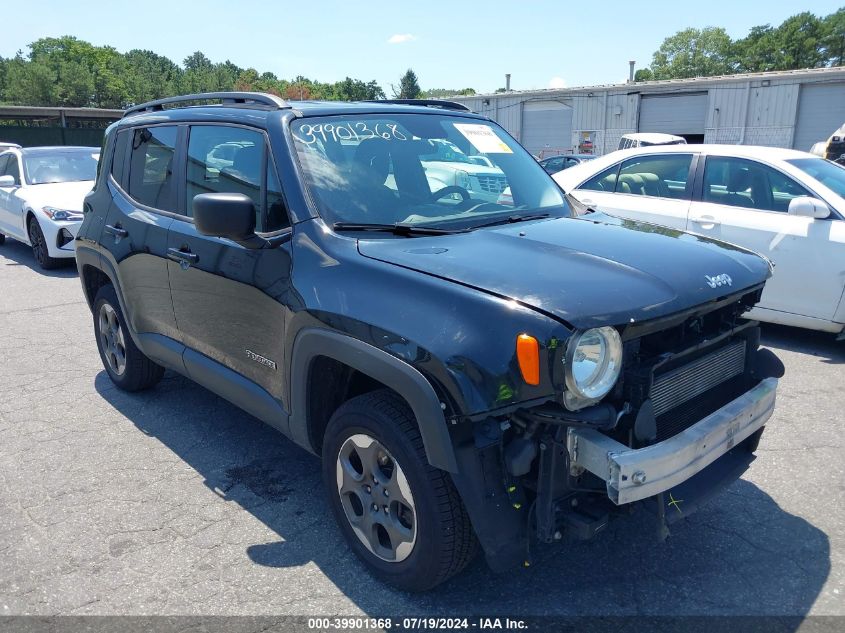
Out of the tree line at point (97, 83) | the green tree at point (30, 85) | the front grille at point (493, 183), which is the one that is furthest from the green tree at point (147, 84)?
the front grille at point (493, 183)

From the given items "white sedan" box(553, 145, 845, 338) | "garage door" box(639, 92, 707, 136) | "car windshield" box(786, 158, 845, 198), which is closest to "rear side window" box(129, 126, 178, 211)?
"white sedan" box(553, 145, 845, 338)

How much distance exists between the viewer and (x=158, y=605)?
8.95 feet

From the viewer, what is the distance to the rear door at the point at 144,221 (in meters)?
3.93

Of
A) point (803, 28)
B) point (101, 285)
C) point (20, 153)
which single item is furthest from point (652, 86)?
point (803, 28)

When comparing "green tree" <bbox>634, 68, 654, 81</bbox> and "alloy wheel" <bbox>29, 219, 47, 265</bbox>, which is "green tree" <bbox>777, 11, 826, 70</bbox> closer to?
"green tree" <bbox>634, 68, 654, 81</bbox>

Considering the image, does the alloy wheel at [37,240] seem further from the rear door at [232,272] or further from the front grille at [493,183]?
the front grille at [493,183]

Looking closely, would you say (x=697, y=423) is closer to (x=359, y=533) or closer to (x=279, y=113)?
(x=359, y=533)

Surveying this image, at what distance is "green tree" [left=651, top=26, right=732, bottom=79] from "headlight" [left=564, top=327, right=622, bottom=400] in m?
95.6

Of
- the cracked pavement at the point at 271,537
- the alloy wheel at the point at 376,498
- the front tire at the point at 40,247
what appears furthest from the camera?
the front tire at the point at 40,247

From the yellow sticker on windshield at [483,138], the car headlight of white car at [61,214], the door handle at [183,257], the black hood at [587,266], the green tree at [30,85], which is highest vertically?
the green tree at [30,85]

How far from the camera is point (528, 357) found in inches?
86.4

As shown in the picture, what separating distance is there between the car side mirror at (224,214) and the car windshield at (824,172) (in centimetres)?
495

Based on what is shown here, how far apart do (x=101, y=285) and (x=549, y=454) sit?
12.8ft

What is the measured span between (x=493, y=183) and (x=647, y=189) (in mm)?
3571
